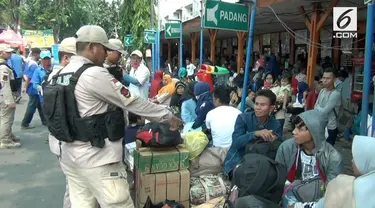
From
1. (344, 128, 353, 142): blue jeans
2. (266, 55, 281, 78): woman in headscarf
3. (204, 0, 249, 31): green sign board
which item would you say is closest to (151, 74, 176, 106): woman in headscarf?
(204, 0, 249, 31): green sign board

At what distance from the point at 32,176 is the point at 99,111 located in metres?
3.33

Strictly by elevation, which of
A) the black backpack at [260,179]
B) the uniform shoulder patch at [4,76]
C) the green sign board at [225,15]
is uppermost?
the green sign board at [225,15]

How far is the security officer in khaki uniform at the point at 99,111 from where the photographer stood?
109 inches

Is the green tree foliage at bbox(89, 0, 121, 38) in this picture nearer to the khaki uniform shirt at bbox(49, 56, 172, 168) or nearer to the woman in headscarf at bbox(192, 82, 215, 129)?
the woman in headscarf at bbox(192, 82, 215, 129)

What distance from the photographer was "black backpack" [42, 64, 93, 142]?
9.16 ft

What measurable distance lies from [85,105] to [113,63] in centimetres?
197

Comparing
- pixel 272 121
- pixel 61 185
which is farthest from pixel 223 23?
pixel 61 185

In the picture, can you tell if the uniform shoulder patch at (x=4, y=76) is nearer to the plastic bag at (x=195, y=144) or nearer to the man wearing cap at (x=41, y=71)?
the man wearing cap at (x=41, y=71)

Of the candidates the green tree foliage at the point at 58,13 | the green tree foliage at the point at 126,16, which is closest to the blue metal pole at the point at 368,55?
the green tree foliage at the point at 126,16

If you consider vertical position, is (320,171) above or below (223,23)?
below

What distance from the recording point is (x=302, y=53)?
48.6ft

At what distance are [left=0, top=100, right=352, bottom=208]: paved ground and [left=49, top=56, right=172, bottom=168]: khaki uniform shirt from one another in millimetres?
2016

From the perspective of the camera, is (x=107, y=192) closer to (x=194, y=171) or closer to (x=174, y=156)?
(x=174, y=156)

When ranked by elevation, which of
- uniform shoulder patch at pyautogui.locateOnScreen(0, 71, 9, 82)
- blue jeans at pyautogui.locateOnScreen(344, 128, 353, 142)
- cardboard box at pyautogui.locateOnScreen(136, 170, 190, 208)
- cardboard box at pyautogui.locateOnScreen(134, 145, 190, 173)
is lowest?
blue jeans at pyautogui.locateOnScreen(344, 128, 353, 142)
